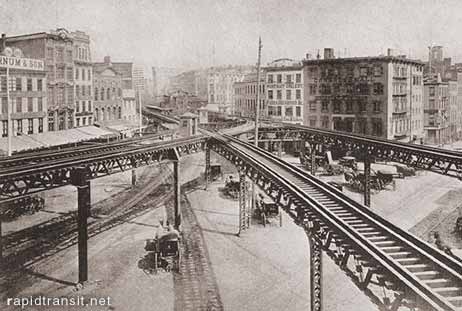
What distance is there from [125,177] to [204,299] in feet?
101

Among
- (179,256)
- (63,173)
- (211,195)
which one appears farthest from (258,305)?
(211,195)

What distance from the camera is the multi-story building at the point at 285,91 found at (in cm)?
7410

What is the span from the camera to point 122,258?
86.3 ft

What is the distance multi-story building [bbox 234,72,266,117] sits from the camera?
82188 mm

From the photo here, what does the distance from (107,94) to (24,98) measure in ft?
75.2

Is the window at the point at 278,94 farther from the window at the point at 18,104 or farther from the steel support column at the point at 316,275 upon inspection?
the steel support column at the point at 316,275

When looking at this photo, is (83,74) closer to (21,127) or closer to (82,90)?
(82,90)

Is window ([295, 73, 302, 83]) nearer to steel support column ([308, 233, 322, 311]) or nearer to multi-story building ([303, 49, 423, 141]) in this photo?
multi-story building ([303, 49, 423, 141])

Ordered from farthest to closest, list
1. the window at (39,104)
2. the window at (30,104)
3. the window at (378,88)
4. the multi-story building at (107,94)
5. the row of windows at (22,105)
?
the multi-story building at (107,94) → the window at (378,88) → the window at (39,104) → the window at (30,104) → the row of windows at (22,105)

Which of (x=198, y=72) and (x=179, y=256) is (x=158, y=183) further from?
(x=198, y=72)

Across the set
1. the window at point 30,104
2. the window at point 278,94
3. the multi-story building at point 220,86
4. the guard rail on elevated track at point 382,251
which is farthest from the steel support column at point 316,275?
the multi-story building at point 220,86

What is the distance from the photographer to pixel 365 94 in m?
60.8

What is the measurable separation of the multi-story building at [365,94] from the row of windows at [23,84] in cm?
3689

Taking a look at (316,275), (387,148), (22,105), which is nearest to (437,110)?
(387,148)
